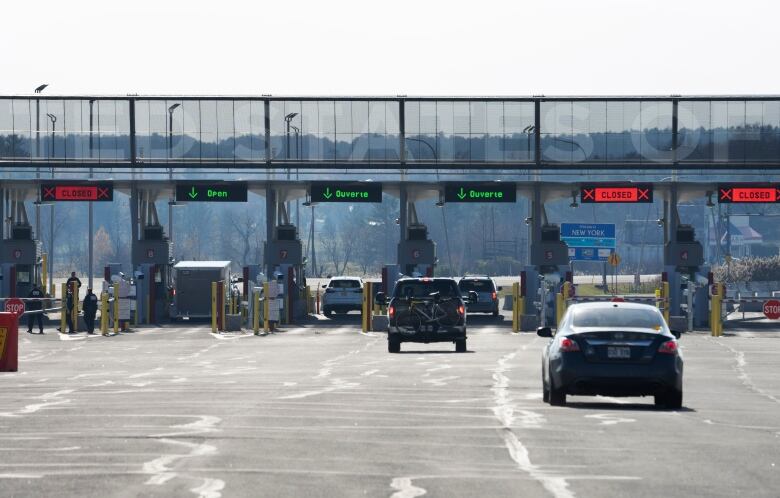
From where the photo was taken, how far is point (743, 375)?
28.1 meters

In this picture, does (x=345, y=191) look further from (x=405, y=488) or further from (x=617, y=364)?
(x=405, y=488)

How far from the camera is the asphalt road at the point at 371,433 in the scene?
11961 mm

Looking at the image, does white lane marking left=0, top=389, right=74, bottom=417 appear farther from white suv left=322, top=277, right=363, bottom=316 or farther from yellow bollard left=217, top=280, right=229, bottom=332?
white suv left=322, top=277, right=363, bottom=316

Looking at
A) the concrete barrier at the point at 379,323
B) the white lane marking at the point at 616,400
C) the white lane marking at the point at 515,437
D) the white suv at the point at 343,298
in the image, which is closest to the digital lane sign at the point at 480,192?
the white suv at the point at 343,298

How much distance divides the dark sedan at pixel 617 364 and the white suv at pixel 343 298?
134 ft

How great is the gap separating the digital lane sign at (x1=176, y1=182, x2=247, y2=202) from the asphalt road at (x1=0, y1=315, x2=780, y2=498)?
84.7ft

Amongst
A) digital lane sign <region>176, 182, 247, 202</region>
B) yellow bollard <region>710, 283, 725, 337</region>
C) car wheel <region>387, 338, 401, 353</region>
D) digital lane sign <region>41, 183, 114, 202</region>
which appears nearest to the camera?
car wheel <region>387, 338, 401, 353</region>

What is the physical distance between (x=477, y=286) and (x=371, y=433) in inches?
1704

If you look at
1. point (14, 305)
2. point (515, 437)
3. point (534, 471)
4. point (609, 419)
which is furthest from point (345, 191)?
point (534, 471)

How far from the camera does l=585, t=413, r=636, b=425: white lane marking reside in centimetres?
1743

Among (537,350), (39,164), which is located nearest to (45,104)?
(39,164)

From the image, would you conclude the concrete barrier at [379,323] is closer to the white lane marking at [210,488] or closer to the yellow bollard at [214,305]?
A: the yellow bollard at [214,305]

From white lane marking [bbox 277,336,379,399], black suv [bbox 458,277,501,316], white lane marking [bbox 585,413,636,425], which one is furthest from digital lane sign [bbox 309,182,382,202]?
white lane marking [bbox 585,413,636,425]

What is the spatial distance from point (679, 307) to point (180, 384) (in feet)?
110
